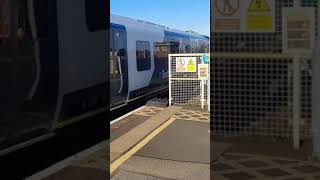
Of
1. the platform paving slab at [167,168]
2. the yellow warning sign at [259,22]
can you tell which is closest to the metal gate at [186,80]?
the yellow warning sign at [259,22]

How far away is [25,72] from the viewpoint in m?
5.96

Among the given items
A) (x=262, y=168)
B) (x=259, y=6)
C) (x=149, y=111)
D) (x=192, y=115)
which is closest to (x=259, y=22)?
(x=259, y=6)

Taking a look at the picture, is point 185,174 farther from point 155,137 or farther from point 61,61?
point 61,61

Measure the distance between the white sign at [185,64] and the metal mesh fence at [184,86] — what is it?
77mm

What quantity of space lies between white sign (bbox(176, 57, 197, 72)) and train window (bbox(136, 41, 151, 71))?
5.81 ft

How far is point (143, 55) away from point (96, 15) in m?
5.47

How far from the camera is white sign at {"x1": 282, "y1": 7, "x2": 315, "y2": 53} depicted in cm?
563

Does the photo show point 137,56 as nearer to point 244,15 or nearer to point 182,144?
point 182,144

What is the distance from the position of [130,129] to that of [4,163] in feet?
9.00

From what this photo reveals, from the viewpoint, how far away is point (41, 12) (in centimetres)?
626

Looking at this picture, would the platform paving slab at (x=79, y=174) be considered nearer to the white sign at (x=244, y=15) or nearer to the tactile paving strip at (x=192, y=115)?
the white sign at (x=244, y=15)

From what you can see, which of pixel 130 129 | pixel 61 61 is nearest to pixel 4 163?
pixel 61 61

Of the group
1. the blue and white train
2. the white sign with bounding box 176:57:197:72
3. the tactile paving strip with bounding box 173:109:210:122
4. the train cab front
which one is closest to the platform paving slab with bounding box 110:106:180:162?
the tactile paving strip with bounding box 173:109:210:122

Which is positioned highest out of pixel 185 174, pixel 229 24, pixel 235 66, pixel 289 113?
pixel 229 24
